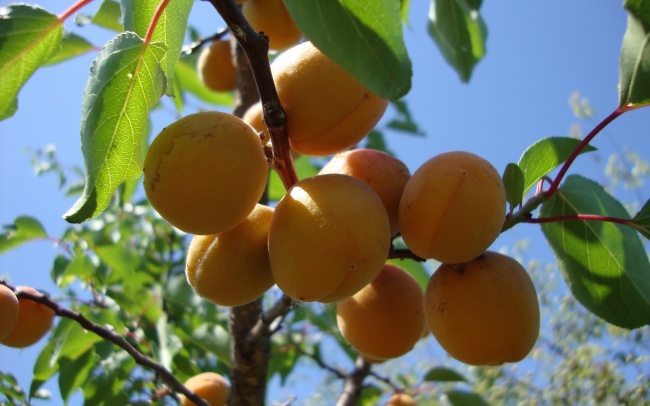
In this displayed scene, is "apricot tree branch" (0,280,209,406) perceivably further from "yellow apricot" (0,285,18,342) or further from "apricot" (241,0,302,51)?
"apricot" (241,0,302,51)

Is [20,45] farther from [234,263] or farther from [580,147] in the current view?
[580,147]

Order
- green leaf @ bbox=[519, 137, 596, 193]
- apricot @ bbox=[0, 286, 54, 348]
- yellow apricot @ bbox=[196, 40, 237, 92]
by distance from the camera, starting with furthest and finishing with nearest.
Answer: yellow apricot @ bbox=[196, 40, 237, 92] → apricot @ bbox=[0, 286, 54, 348] → green leaf @ bbox=[519, 137, 596, 193]

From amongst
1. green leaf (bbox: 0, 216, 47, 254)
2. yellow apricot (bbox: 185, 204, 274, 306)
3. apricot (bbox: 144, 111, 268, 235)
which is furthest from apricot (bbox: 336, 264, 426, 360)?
green leaf (bbox: 0, 216, 47, 254)

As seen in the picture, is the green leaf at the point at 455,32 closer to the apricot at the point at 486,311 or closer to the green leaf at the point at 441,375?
the apricot at the point at 486,311

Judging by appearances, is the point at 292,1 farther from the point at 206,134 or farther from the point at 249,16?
the point at 249,16

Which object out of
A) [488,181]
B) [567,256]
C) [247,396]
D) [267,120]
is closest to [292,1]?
[267,120]
